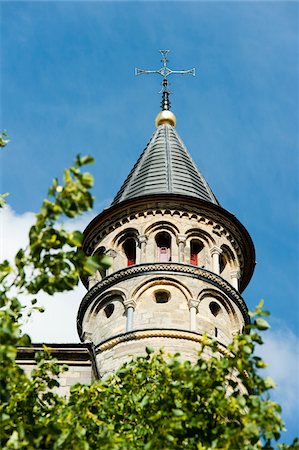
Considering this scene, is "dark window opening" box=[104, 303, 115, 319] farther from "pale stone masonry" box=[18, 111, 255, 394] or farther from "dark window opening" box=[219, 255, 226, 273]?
"dark window opening" box=[219, 255, 226, 273]

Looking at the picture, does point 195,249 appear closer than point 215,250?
No

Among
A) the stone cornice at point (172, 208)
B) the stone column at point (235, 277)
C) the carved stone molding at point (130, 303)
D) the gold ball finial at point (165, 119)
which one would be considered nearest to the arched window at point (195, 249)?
the stone cornice at point (172, 208)

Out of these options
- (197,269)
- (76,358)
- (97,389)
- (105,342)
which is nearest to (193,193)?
(197,269)

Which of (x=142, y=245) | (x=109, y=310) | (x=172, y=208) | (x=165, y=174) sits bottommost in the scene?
(x=109, y=310)

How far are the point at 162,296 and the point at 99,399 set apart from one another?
12308 mm

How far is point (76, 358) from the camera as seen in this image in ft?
67.0

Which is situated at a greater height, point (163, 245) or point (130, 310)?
point (163, 245)

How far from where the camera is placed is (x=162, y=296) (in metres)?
25.5

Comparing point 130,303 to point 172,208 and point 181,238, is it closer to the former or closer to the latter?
point 181,238

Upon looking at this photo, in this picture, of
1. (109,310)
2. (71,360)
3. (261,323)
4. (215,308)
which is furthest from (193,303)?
(261,323)

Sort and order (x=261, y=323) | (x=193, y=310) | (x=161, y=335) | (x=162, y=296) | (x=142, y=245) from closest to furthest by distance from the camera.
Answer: (x=261, y=323)
(x=161, y=335)
(x=193, y=310)
(x=162, y=296)
(x=142, y=245)

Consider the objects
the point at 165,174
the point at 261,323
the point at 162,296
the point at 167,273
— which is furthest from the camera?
the point at 165,174

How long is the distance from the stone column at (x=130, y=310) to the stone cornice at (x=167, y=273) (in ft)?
3.34

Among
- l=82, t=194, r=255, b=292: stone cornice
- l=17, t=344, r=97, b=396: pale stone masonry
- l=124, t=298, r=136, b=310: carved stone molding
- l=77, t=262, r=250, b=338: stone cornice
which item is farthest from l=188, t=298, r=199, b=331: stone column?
l=17, t=344, r=97, b=396: pale stone masonry
